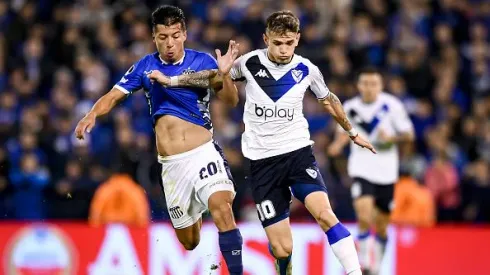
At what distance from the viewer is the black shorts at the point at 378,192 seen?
13664mm

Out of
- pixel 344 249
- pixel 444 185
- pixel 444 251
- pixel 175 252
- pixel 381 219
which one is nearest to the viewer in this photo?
pixel 344 249

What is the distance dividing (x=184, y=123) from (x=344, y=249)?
1746mm

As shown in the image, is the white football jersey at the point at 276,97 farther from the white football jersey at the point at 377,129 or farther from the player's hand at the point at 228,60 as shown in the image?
the white football jersey at the point at 377,129

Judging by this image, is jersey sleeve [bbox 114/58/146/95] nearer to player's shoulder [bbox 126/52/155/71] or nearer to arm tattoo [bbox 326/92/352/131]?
player's shoulder [bbox 126/52/155/71]

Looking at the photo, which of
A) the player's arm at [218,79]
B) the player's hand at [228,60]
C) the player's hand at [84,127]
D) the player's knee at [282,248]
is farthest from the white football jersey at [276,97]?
the player's hand at [84,127]

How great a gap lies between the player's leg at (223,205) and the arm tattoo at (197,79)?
579 mm

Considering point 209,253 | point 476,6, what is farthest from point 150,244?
point 476,6

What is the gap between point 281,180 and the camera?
33.7 ft

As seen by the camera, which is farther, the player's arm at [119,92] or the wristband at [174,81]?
the wristband at [174,81]

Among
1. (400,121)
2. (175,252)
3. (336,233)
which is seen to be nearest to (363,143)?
(336,233)

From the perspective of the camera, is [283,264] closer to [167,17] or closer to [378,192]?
[167,17]

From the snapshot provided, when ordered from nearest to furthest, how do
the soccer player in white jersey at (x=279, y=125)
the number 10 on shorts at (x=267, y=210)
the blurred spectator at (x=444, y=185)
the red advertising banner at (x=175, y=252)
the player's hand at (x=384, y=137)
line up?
the soccer player in white jersey at (x=279, y=125), the number 10 on shorts at (x=267, y=210), the player's hand at (x=384, y=137), the red advertising banner at (x=175, y=252), the blurred spectator at (x=444, y=185)

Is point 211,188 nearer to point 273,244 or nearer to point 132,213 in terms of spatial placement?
point 273,244

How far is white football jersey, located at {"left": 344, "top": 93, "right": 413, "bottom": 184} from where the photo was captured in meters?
13.6
